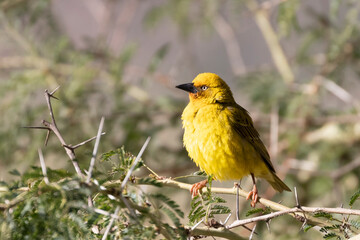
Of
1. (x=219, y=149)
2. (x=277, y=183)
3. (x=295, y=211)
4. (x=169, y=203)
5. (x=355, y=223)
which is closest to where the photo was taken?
(x=169, y=203)

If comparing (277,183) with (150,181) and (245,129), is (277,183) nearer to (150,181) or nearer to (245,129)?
(245,129)

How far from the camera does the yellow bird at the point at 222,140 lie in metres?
3.92

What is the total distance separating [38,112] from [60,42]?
908 mm

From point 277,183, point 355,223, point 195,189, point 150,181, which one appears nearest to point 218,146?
point 195,189

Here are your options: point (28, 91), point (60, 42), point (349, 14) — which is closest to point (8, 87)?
point (28, 91)

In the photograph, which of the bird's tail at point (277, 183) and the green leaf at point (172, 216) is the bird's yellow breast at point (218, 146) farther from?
the green leaf at point (172, 216)

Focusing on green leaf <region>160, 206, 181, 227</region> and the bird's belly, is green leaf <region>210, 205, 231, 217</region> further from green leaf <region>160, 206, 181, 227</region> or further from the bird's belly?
the bird's belly

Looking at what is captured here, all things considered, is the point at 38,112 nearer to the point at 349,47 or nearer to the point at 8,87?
the point at 8,87

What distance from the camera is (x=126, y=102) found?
251 inches

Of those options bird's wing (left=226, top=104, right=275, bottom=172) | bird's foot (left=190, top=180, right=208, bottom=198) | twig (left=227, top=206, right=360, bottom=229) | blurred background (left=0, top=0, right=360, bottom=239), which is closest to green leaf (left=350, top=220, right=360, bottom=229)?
twig (left=227, top=206, right=360, bottom=229)

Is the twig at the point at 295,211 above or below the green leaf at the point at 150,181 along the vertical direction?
below

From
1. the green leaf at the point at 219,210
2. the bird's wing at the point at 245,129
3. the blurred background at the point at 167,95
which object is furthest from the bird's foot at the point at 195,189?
the blurred background at the point at 167,95

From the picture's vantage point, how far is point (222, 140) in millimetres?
3941

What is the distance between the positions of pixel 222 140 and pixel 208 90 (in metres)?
0.68
